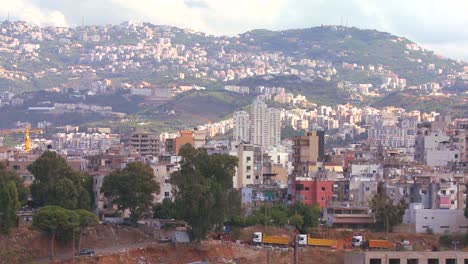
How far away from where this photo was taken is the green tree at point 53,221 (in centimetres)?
4409

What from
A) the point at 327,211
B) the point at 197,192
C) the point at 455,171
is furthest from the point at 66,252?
the point at 455,171

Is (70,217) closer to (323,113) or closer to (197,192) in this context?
(197,192)

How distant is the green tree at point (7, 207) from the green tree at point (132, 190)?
254 inches

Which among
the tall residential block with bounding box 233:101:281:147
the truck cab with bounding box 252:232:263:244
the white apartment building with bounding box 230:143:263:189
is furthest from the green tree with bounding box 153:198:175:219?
the tall residential block with bounding box 233:101:281:147

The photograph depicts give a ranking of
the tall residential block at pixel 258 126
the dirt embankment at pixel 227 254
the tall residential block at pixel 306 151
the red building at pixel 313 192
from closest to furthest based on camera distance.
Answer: the dirt embankment at pixel 227 254 → the red building at pixel 313 192 → the tall residential block at pixel 306 151 → the tall residential block at pixel 258 126

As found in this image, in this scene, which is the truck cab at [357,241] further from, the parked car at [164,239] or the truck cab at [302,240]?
the parked car at [164,239]

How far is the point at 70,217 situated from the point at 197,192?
Result: 15.0 ft

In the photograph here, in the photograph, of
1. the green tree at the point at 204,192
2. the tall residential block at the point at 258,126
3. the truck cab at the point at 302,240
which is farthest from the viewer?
the tall residential block at the point at 258,126

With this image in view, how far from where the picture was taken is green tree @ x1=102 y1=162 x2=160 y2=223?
5109cm

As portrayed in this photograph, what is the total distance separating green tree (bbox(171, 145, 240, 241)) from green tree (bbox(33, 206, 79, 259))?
4177 mm

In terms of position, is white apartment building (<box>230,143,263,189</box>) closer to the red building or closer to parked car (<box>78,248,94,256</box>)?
the red building

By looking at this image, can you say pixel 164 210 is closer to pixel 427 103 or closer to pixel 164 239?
pixel 164 239

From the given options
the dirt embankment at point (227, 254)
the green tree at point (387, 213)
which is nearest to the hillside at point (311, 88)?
the green tree at point (387, 213)

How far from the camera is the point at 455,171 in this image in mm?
64062
